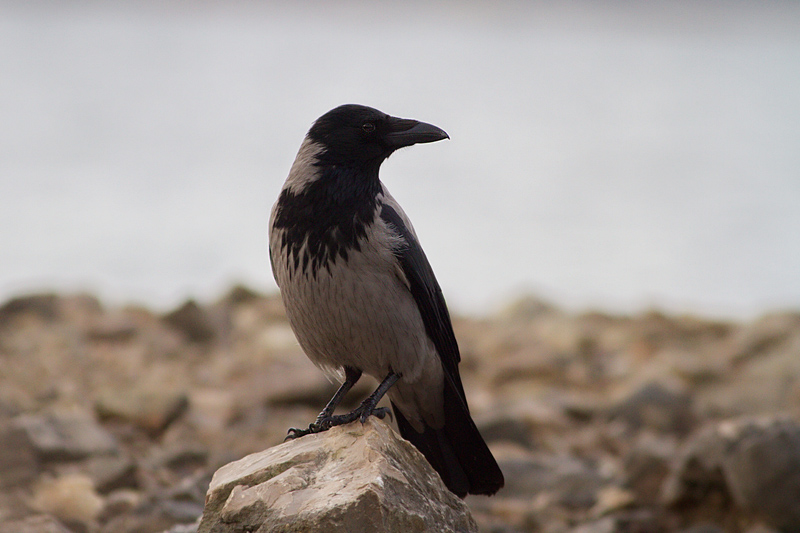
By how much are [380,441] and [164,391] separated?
387 centimetres

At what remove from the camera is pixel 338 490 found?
3.62 m

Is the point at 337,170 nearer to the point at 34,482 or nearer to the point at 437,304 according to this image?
the point at 437,304

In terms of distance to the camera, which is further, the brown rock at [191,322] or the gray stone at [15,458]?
the brown rock at [191,322]

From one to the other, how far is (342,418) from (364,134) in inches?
61.1

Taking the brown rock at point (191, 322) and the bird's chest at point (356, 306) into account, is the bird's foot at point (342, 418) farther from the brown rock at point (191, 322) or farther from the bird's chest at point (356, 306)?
the brown rock at point (191, 322)

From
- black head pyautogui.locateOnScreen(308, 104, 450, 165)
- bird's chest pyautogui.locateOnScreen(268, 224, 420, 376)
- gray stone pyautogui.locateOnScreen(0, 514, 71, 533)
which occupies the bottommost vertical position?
gray stone pyautogui.locateOnScreen(0, 514, 71, 533)

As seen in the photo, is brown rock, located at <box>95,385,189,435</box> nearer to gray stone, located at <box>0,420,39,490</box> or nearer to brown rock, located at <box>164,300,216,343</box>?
gray stone, located at <box>0,420,39,490</box>

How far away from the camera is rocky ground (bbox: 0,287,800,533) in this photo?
5.89 meters

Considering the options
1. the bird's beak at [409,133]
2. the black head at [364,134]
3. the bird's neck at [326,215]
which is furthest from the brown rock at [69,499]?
the bird's beak at [409,133]

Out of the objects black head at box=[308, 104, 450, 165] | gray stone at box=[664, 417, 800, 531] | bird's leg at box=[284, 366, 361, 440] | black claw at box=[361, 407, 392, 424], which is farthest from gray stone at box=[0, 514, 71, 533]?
gray stone at box=[664, 417, 800, 531]

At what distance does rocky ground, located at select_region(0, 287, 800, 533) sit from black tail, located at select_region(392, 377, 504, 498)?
1171 millimetres

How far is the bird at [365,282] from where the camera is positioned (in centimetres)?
442

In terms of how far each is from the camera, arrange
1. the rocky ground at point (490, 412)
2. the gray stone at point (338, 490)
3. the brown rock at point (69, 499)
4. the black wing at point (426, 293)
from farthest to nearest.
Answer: the rocky ground at point (490, 412) → the brown rock at point (69, 499) → the black wing at point (426, 293) → the gray stone at point (338, 490)

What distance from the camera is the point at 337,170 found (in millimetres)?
4613
